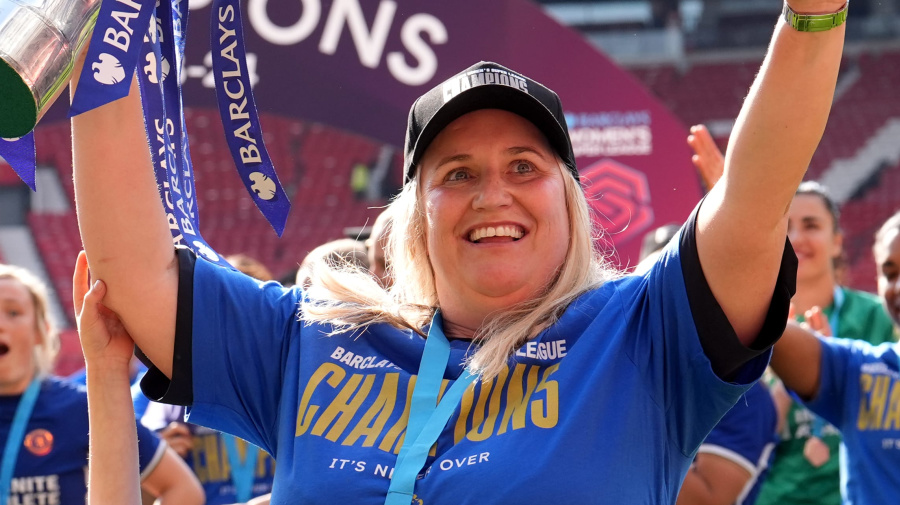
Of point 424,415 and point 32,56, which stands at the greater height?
point 32,56

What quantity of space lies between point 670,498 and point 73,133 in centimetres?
105

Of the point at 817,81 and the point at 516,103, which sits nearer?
the point at 817,81

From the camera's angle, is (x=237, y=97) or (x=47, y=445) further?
(x=47, y=445)

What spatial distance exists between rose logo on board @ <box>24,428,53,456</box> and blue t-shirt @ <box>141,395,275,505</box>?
31 cm

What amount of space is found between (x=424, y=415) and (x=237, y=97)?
64cm

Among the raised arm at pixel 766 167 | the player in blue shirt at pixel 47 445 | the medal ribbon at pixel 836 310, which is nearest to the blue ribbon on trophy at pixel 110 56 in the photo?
the raised arm at pixel 766 167

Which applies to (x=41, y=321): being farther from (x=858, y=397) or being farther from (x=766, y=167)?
(x=766, y=167)

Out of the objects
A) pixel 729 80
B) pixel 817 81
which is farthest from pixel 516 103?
pixel 729 80

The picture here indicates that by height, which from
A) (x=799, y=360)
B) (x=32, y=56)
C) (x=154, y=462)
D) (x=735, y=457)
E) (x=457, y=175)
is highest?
(x=32, y=56)

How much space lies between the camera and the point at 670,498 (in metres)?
1.64

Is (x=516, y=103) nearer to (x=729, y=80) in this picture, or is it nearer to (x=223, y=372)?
(x=223, y=372)

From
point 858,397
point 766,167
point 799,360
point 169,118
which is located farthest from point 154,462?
point 766,167

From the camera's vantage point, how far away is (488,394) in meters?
1.63

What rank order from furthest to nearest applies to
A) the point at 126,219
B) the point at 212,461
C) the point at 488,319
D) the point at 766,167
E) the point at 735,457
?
the point at 212,461, the point at 735,457, the point at 488,319, the point at 126,219, the point at 766,167
